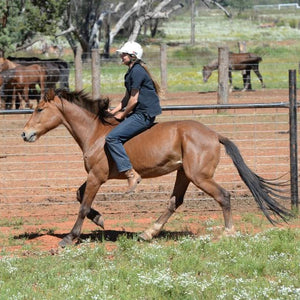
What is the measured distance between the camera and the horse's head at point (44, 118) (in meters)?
8.62

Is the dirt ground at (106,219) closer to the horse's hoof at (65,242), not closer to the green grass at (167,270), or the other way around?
the horse's hoof at (65,242)

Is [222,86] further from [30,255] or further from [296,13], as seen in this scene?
[296,13]

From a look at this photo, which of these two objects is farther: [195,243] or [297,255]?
[195,243]

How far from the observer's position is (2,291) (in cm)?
625

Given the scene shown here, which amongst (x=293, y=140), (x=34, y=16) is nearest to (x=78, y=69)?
(x=293, y=140)

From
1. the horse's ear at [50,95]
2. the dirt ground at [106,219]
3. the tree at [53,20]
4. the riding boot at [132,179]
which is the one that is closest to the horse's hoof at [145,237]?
the dirt ground at [106,219]

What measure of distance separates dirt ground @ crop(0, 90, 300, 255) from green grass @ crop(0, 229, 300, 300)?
66 centimetres

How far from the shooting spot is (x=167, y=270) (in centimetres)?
674

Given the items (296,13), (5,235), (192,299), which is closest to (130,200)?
(5,235)

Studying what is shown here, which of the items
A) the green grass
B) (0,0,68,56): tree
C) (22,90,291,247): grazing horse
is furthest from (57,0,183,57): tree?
the green grass

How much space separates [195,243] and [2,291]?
227cm

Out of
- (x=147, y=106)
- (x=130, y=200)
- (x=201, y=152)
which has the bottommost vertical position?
(x=130, y=200)

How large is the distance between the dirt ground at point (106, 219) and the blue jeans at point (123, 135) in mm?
431

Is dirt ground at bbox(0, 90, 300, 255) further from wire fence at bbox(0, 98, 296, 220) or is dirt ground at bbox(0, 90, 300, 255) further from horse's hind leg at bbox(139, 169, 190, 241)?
horse's hind leg at bbox(139, 169, 190, 241)
